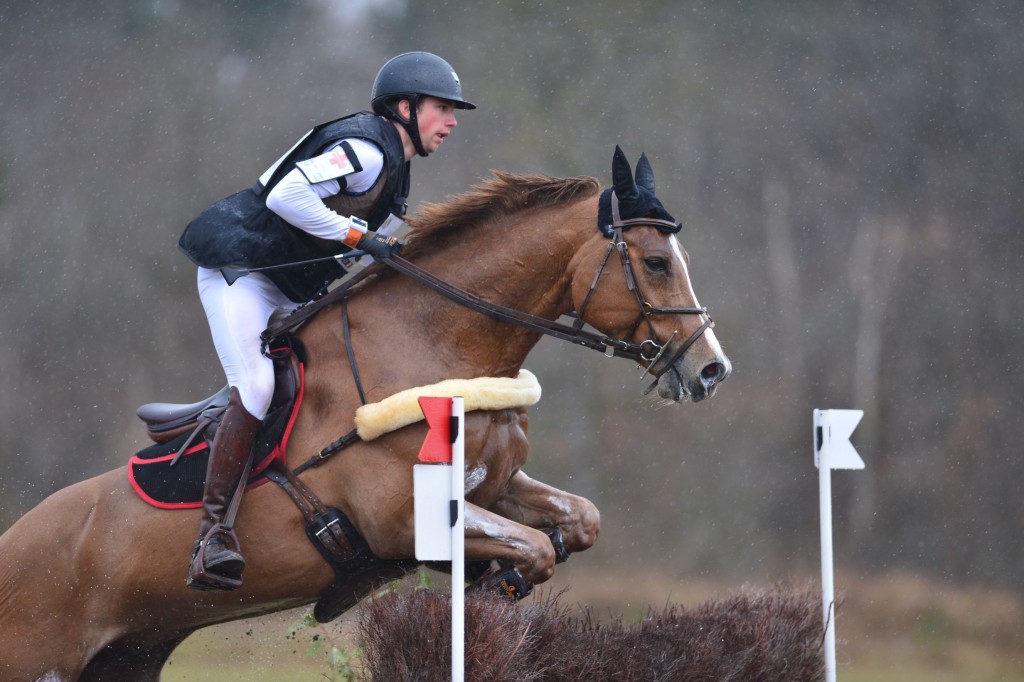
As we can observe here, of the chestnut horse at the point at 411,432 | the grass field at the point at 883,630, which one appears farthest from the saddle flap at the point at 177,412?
the grass field at the point at 883,630

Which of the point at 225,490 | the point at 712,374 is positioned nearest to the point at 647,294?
the point at 712,374

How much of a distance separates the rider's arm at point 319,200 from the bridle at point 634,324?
235mm

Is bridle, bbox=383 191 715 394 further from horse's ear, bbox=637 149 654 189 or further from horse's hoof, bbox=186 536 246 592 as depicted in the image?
horse's hoof, bbox=186 536 246 592

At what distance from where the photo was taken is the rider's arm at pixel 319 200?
4.07 metres

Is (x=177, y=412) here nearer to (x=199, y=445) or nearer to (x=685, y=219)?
(x=199, y=445)

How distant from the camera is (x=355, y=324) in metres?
4.36

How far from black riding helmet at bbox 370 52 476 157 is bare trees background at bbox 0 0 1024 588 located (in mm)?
5481

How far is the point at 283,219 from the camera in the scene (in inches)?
169

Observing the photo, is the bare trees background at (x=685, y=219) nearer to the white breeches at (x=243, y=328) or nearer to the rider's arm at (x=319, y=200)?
the white breeches at (x=243, y=328)

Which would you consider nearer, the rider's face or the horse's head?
the horse's head

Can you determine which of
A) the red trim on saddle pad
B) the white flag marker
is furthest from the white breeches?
the white flag marker

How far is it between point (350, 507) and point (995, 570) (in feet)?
23.7

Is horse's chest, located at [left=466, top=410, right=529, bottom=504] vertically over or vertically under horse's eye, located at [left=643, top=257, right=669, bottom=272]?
under

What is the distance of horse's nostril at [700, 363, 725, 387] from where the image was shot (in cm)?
392
